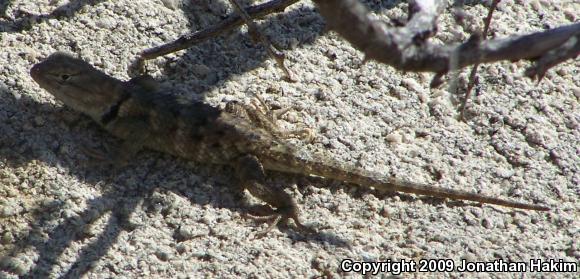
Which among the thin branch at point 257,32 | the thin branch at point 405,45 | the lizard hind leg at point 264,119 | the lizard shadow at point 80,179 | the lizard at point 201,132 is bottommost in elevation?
the lizard shadow at point 80,179

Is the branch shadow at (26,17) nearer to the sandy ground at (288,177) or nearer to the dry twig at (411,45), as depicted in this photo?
the sandy ground at (288,177)

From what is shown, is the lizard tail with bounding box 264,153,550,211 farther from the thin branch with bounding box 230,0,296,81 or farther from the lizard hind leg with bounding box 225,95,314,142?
the thin branch with bounding box 230,0,296,81

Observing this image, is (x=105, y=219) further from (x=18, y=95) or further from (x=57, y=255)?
(x=18, y=95)

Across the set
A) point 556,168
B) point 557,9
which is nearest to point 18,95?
point 556,168

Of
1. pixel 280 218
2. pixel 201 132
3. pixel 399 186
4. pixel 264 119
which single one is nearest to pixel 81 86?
pixel 201 132

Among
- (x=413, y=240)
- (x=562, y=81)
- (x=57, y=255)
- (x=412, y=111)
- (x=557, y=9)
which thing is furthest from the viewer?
(x=557, y=9)

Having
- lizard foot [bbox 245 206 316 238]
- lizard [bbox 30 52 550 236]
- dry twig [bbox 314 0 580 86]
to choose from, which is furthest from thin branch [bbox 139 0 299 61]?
dry twig [bbox 314 0 580 86]

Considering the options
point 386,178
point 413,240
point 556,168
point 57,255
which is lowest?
point 57,255

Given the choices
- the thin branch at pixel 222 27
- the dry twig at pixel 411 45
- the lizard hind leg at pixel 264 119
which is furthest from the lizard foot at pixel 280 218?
the dry twig at pixel 411 45

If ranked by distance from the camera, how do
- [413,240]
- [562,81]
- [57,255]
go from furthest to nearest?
[562,81]
[413,240]
[57,255]
